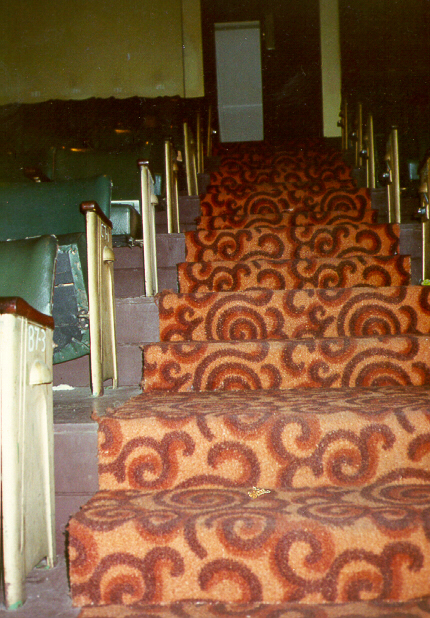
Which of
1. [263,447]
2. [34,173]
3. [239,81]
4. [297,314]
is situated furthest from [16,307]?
[239,81]

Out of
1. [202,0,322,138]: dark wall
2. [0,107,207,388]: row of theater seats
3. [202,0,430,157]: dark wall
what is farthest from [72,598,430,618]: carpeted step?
[202,0,322,138]: dark wall

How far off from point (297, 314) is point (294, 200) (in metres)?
1.11

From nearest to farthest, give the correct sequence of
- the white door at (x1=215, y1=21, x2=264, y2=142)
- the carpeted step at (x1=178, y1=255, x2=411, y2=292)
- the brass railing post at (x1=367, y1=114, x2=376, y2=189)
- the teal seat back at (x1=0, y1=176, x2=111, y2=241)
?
the teal seat back at (x1=0, y1=176, x2=111, y2=241)
the carpeted step at (x1=178, y1=255, x2=411, y2=292)
the brass railing post at (x1=367, y1=114, x2=376, y2=189)
the white door at (x1=215, y1=21, x2=264, y2=142)

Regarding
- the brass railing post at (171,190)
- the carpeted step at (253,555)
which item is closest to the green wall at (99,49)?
the brass railing post at (171,190)

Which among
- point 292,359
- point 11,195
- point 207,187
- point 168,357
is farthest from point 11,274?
point 207,187

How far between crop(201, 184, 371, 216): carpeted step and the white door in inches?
148

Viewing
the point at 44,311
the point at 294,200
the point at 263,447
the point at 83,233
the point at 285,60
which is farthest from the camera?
the point at 285,60

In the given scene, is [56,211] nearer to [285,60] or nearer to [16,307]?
[16,307]

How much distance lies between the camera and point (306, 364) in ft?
5.04

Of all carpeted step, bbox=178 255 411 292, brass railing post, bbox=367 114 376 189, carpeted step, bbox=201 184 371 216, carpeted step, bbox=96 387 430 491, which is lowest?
carpeted step, bbox=96 387 430 491

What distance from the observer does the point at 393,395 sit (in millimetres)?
1342

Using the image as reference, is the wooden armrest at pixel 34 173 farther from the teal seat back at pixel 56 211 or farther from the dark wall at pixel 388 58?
the dark wall at pixel 388 58

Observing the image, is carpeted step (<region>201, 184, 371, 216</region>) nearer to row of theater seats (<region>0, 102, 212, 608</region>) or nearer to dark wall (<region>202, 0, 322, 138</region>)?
row of theater seats (<region>0, 102, 212, 608</region>)

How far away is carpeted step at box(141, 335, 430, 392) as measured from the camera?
1.53 m
